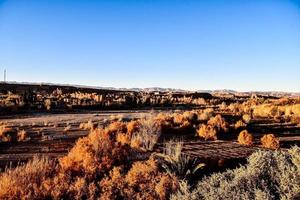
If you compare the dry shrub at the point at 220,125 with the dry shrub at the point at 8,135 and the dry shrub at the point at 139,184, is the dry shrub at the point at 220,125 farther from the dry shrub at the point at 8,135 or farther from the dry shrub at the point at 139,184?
the dry shrub at the point at 139,184

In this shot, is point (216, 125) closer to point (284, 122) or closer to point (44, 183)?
point (284, 122)

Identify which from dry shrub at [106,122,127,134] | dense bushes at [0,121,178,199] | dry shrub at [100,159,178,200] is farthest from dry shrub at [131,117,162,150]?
dry shrub at [100,159,178,200]

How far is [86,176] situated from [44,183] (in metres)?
1.55

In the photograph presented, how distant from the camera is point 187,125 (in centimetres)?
2481

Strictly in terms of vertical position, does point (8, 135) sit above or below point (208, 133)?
below

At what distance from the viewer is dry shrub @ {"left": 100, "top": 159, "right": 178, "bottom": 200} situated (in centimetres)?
1141

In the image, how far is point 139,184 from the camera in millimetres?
12078

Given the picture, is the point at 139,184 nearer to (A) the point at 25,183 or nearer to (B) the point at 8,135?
(A) the point at 25,183

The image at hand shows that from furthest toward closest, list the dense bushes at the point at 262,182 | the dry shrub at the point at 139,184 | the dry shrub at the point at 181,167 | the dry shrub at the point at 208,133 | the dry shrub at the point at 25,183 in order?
1. the dry shrub at the point at 208,133
2. the dry shrub at the point at 181,167
3. the dry shrub at the point at 139,184
4. the dry shrub at the point at 25,183
5. the dense bushes at the point at 262,182

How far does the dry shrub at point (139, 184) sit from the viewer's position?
11411 mm

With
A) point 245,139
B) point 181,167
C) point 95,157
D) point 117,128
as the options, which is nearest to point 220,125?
point 245,139

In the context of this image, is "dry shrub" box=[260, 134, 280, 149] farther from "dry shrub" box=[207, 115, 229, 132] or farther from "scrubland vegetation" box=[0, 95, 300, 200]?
"dry shrub" box=[207, 115, 229, 132]

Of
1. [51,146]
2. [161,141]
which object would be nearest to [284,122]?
[161,141]

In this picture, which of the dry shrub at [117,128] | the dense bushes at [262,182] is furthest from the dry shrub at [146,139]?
the dense bushes at [262,182]
